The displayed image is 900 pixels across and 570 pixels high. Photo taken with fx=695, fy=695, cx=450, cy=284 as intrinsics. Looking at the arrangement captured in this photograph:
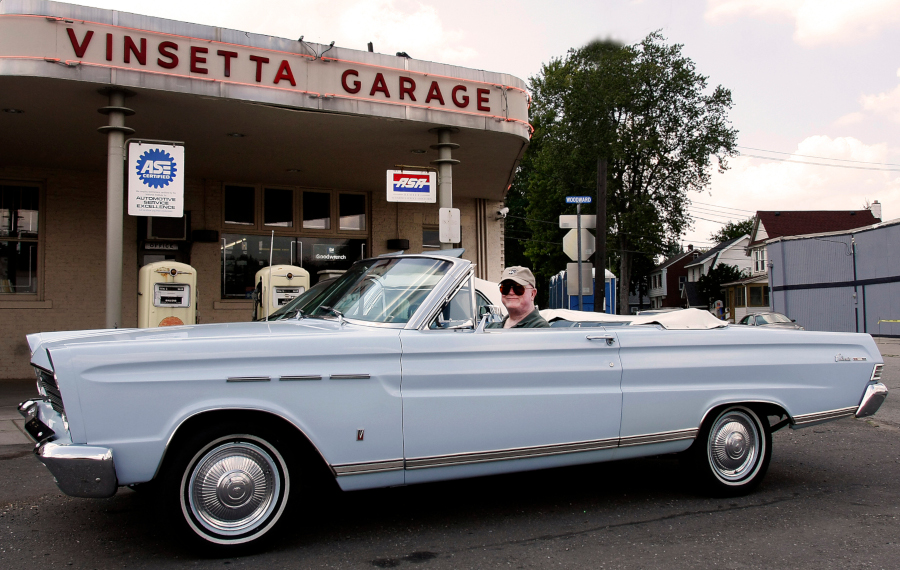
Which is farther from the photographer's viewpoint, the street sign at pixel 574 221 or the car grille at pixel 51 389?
the street sign at pixel 574 221

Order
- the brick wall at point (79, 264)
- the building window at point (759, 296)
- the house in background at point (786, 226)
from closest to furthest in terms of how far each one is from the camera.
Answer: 1. the brick wall at point (79, 264)
2. the building window at point (759, 296)
3. the house in background at point (786, 226)

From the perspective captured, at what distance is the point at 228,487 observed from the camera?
3.37 metres

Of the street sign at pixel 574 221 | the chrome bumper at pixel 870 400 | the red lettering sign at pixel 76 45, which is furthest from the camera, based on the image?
the street sign at pixel 574 221

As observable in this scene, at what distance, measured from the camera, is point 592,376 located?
4129 millimetres

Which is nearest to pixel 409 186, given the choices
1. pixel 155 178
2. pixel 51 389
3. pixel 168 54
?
pixel 155 178

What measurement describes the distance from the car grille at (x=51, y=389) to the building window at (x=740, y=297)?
54.1 meters

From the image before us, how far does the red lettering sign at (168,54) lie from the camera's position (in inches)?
350

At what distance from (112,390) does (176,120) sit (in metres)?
8.11

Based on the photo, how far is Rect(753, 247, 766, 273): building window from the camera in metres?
55.8

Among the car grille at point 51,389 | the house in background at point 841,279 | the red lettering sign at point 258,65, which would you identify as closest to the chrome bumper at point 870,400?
the car grille at point 51,389

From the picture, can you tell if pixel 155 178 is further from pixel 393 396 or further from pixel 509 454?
pixel 509 454

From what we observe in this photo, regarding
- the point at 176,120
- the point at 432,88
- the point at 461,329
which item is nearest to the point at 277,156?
the point at 176,120

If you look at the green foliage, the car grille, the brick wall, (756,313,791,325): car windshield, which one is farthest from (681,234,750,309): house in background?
the car grille

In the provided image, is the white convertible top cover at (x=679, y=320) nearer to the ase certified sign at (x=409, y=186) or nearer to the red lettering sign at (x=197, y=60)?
the ase certified sign at (x=409, y=186)
